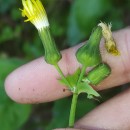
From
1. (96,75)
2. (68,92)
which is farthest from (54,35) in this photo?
(96,75)

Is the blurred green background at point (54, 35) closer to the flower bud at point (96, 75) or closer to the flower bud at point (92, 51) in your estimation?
the flower bud at point (96, 75)

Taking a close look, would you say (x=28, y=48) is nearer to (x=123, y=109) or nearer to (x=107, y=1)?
(x=107, y=1)

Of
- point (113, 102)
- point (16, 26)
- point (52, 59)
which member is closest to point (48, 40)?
point (52, 59)

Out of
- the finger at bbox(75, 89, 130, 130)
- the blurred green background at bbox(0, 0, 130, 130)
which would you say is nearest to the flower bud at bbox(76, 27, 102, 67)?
Result: the finger at bbox(75, 89, 130, 130)

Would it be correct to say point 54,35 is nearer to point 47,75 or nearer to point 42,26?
point 47,75

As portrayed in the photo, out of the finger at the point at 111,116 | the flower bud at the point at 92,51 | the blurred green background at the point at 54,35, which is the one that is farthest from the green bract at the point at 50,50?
the blurred green background at the point at 54,35

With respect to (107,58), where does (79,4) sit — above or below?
above

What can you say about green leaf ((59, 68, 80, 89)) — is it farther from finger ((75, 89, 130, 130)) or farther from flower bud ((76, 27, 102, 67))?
finger ((75, 89, 130, 130))
